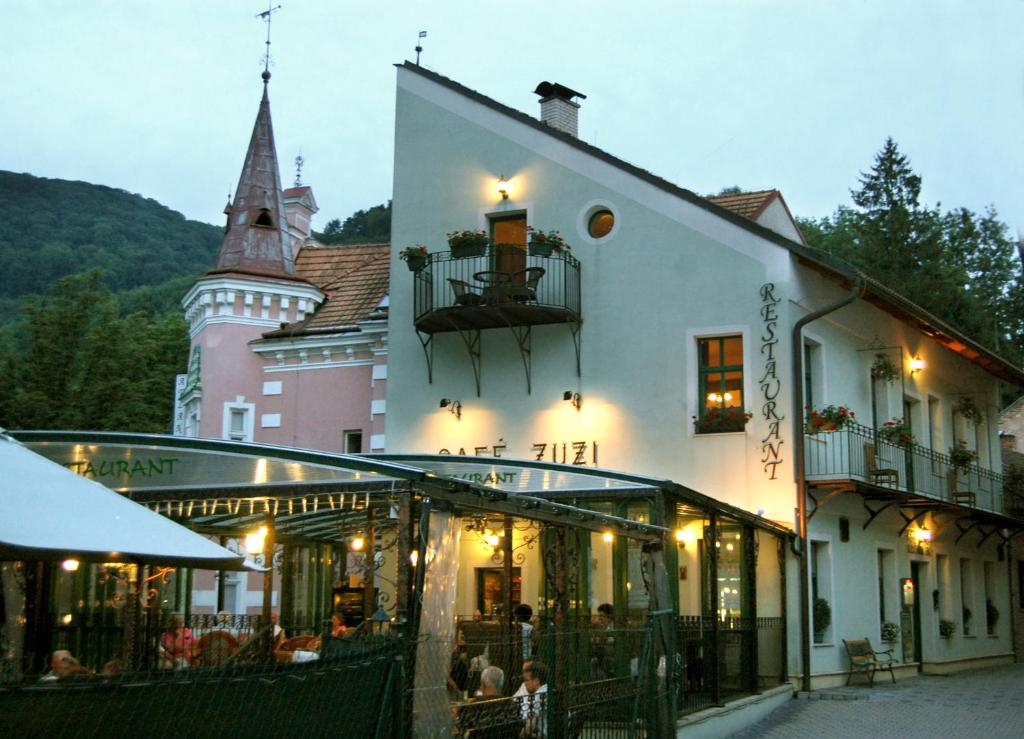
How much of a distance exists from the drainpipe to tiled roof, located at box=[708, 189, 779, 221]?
12.7 feet

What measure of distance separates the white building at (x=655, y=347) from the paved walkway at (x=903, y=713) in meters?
1.29

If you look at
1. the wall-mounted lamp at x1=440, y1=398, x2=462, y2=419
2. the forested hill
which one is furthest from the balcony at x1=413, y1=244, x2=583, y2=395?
the forested hill

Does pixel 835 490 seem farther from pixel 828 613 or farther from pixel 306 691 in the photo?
pixel 306 691

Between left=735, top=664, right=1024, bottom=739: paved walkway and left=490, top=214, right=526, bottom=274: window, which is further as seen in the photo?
left=490, top=214, right=526, bottom=274: window

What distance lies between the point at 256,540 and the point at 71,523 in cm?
1351

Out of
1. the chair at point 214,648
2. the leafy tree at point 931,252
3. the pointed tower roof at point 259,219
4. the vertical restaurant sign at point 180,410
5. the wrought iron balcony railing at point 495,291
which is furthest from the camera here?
the leafy tree at point 931,252

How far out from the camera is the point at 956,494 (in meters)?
26.2

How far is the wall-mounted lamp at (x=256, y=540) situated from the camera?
1825 centimetres

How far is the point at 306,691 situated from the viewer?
24.5 feet

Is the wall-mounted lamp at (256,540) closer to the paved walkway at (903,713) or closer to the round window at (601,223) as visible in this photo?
the paved walkway at (903,713)

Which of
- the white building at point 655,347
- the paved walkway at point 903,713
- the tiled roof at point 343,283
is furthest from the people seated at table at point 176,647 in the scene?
the tiled roof at point 343,283

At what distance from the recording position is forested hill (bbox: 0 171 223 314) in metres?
85.9

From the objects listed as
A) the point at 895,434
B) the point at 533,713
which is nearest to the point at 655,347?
the point at 895,434

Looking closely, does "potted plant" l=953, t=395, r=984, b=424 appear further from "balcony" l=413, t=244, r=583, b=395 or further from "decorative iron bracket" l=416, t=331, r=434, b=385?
"decorative iron bracket" l=416, t=331, r=434, b=385
